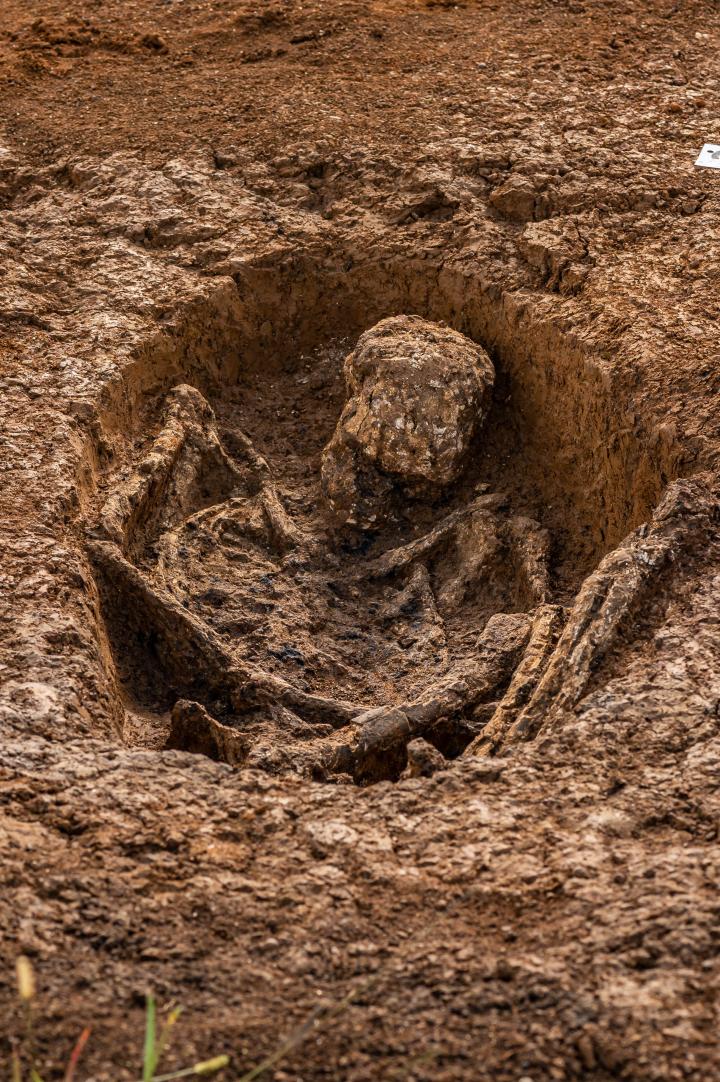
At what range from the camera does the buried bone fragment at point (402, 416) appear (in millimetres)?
4539

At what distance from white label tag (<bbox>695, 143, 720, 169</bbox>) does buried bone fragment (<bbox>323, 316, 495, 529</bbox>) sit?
1.42 meters

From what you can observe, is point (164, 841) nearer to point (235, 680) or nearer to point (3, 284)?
point (235, 680)

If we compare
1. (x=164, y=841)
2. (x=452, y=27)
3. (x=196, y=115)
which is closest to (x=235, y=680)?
(x=164, y=841)

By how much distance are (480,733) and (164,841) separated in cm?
107

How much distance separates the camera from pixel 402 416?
4535mm

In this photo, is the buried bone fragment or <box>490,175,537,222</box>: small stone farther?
<box>490,175,537,222</box>: small stone

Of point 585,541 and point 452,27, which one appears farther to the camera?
point 452,27

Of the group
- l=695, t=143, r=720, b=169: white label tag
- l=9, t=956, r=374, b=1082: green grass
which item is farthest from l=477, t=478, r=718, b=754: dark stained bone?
l=695, t=143, r=720, b=169: white label tag

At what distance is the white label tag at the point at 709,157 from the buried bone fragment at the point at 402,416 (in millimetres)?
1425

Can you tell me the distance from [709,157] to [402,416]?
1.94m

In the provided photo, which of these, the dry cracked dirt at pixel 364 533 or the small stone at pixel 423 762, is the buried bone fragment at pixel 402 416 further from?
the small stone at pixel 423 762

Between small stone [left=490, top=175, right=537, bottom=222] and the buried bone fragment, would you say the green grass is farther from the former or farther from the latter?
small stone [left=490, top=175, right=537, bottom=222]

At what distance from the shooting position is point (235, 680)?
13.0 feet

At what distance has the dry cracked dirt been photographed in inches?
99.2
